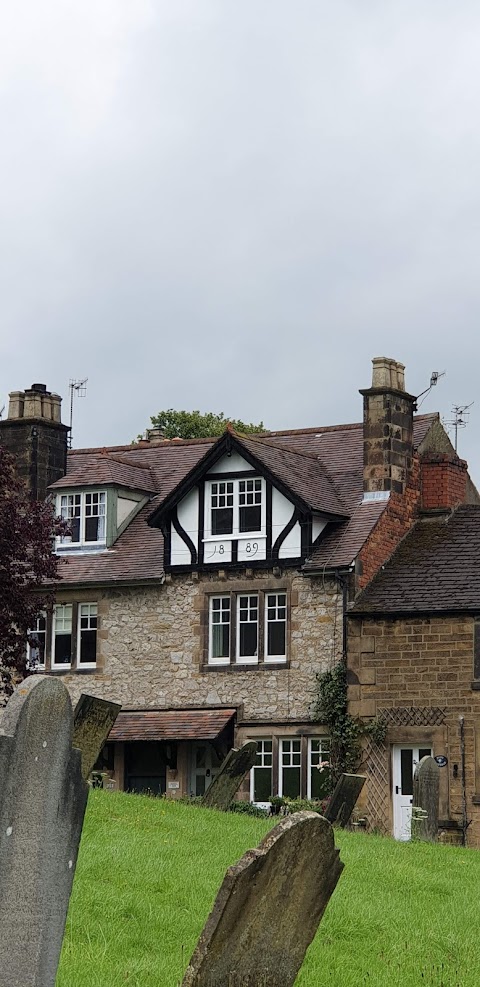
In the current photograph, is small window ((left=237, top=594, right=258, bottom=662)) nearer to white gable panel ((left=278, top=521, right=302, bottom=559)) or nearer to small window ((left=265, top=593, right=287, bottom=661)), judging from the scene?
small window ((left=265, top=593, right=287, bottom=661))

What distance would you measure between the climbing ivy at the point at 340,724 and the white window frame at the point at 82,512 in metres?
7.51

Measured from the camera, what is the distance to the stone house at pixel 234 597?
Answer: 3716 centimetres

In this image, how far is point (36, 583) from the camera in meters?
33.5

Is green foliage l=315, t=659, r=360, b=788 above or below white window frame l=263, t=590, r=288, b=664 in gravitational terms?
below

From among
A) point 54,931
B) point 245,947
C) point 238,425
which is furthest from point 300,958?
point 238,425

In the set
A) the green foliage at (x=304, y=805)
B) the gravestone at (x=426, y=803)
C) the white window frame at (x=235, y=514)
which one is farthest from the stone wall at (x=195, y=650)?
the gravestone at (x=426, y=803)

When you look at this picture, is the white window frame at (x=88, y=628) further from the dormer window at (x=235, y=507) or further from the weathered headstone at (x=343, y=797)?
the weathered headstone at (x=343, y=797)

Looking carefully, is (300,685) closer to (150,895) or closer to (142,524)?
(142,524)

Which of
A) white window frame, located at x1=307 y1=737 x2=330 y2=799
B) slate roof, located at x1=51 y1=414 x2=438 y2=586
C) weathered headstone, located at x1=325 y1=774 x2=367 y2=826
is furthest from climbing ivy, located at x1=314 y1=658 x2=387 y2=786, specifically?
weathered headstone, located at x1=325 y1=774 x2=367 y2=826

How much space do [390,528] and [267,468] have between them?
326cm

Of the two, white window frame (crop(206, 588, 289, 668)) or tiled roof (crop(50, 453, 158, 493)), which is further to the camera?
tiled roof (crop(50, 453, 158, 493))

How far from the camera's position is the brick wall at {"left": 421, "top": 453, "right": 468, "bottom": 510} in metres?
40.3

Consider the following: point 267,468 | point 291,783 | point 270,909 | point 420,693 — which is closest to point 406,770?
point 420,693

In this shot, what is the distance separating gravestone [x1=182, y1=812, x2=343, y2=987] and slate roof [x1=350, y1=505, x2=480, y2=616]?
24412mm
